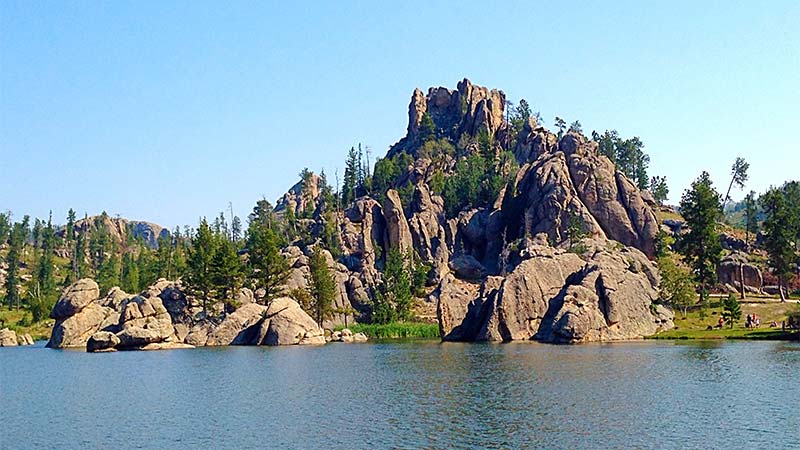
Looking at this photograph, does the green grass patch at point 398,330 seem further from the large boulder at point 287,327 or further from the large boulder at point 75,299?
the large boulder at point 75,299

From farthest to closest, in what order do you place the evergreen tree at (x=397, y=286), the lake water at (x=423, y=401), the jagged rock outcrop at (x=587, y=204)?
the jagged rock outcrop at (x=587, y=204), the evergreen tree at (x=397, y=286), the lake water at (x=423, y=401)

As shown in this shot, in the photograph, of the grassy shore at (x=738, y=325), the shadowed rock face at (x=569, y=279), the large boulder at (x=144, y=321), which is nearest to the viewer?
the grassy shore at (x=738, y=325)

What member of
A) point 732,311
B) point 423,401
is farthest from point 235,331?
point 732,311

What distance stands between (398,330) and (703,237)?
6443 centimetres

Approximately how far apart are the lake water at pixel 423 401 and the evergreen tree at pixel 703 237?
156 feet

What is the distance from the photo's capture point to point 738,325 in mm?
119500

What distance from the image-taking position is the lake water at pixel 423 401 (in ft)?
146

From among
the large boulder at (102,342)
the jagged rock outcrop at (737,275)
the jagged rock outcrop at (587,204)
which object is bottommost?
the large boulder at (102,342)

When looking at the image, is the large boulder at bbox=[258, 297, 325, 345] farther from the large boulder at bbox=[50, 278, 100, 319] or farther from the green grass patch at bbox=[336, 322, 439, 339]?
the large boulder at bbox=[50, 278, 100, 319]

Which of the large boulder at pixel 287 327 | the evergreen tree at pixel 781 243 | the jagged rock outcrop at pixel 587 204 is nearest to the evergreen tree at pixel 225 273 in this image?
the large boulder at pixel 287 327

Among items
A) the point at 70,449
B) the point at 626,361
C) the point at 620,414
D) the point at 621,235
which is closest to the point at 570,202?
the point at 621,235

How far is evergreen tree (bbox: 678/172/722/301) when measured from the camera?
14238 cm

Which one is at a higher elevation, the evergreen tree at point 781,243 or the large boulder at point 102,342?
the evergreen tree at point 781,243

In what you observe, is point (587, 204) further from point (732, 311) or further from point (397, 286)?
point (732, 311)
